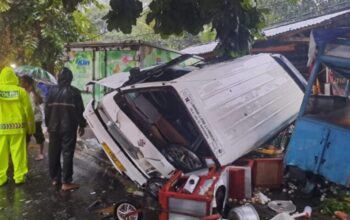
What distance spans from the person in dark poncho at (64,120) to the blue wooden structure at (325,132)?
3236 millimetres

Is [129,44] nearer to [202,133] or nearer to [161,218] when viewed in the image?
[202,133]

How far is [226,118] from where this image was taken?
17.7 feet

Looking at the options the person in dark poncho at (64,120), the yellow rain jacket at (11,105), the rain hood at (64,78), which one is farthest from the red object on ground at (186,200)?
the yellow rain jacket at (11,105)

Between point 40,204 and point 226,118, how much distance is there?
2860mm

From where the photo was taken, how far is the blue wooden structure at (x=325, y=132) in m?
5.02

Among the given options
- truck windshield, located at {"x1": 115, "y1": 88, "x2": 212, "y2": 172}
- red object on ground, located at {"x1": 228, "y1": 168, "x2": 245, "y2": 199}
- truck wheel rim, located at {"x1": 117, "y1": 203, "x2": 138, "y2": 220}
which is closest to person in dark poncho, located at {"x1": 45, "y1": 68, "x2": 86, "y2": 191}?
truck windshield, located at {"x1": 115, "y1": 88, "x2": 212, "y2": 172}

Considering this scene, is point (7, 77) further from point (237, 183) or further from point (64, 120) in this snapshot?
point (237, 183)

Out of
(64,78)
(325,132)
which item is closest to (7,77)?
(64,78)

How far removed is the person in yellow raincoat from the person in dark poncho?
0.56 metres

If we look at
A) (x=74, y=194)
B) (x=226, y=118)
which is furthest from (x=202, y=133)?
(x=74, y=194)

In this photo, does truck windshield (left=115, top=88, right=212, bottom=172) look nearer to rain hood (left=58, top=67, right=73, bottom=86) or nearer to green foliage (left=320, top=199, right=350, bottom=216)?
rain hood (left=58, top=67, right=73, bottom=86)

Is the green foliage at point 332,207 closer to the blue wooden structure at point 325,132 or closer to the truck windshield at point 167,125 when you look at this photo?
the blue wooden structure at point 325,132

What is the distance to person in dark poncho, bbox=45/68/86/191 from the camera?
18.0ft

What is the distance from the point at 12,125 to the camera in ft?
19.1
